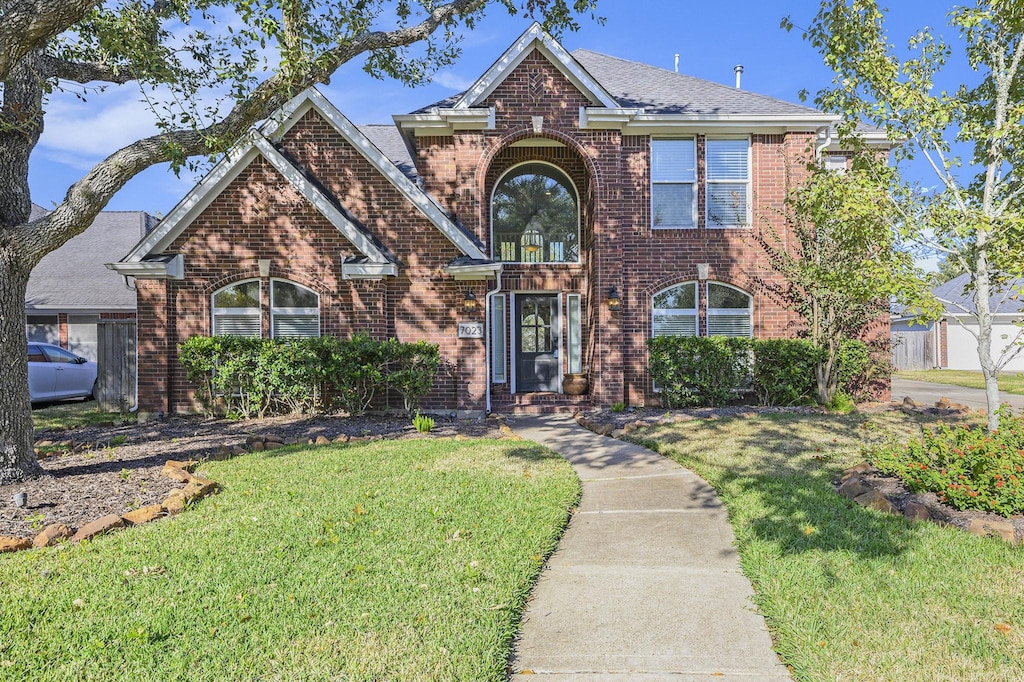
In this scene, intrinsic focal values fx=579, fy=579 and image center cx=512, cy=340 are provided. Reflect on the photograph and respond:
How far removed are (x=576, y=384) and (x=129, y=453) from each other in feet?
27.2

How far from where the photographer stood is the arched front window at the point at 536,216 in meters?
13.3

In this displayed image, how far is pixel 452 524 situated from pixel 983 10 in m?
7.45

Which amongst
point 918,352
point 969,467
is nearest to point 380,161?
point 969,467

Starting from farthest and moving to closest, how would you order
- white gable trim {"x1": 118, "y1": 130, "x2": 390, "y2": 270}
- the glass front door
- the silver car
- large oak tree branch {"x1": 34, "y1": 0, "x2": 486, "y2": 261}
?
1. the glass front door
2. the silver car
3. white gable trim {"x1": 118, "y1": 130, "x2": 390, "y2": 270}
4. large oak tree branch {"x1": 34, "y1": 0, "x2": 486, "y2": 261}

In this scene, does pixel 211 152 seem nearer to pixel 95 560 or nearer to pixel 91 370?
pixel 95 560

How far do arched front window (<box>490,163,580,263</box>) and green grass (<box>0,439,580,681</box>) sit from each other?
8.41 metres

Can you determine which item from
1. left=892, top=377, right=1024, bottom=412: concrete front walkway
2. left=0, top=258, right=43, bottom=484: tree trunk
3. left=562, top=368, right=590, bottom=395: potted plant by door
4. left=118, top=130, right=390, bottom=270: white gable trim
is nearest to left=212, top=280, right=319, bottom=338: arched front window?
left=118, top=130, right=390, bottom=270: white gable trim

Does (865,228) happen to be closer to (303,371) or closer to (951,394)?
(303,371)

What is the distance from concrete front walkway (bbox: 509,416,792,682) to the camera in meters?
2.90

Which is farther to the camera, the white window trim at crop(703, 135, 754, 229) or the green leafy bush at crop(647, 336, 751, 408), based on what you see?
the white window trim at crop(703, 135, 754, 229)

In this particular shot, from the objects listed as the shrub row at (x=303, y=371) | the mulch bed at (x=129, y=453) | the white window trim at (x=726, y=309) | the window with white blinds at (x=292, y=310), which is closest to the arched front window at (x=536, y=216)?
the white window trim at (x=726, y=309)

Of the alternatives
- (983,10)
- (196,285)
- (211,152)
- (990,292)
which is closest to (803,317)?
(990,292)

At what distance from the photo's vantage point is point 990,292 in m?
6.33

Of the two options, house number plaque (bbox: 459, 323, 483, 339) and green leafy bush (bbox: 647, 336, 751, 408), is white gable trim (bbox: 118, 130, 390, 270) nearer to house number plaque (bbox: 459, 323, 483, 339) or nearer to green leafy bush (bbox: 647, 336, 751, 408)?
house number plaque (bbox: 459, 323, 483, 339)
